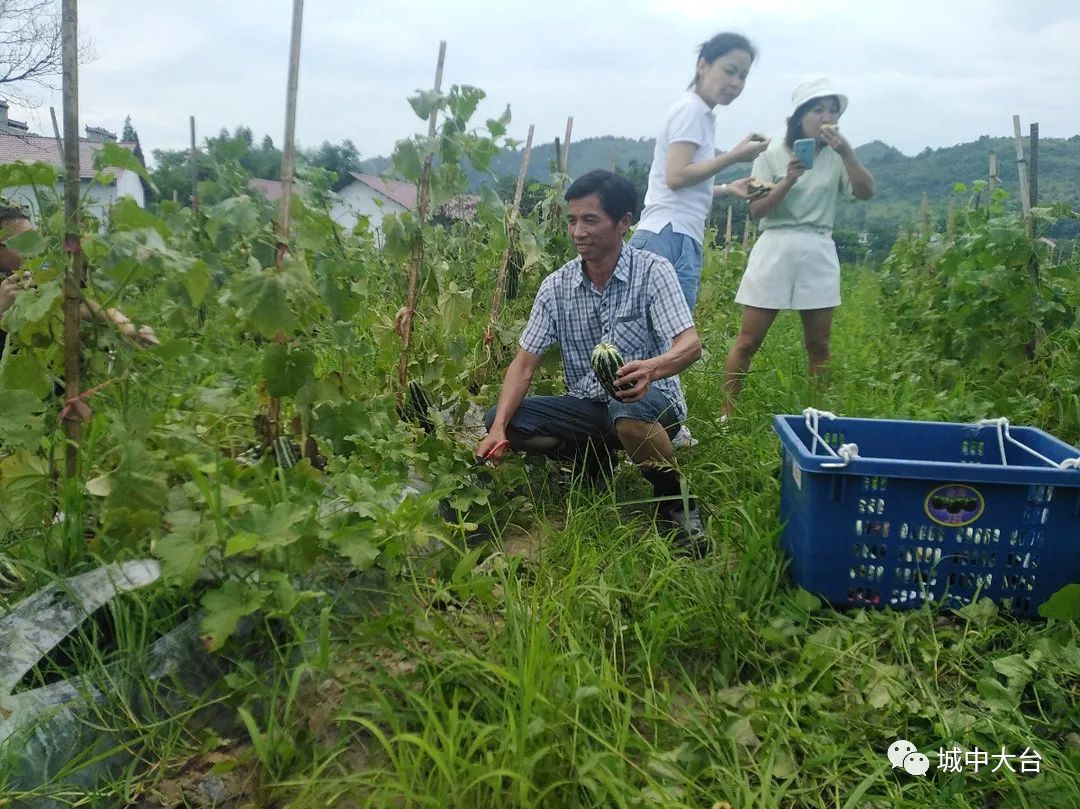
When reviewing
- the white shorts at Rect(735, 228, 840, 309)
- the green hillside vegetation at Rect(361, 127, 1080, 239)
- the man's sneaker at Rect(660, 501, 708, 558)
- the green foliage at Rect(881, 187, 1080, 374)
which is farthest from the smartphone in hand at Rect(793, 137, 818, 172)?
the green hillside vegetation at Rect(361, 127, 1080, 239)

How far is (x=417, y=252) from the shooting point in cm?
315

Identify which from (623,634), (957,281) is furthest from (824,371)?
(623,634)

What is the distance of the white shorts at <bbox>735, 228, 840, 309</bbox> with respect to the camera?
11.3ft

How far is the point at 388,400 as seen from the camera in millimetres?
2965

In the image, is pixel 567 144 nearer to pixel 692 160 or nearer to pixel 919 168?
pixel 692 160

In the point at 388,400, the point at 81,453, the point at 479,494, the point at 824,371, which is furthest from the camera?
the point at 824,371

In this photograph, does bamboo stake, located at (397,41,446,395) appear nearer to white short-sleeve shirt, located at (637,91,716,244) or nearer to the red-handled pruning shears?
the red-handled pruning shears

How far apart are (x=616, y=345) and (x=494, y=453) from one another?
56cm

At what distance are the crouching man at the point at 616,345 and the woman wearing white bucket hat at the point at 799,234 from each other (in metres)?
0.80

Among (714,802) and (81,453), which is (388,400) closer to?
(81,453)

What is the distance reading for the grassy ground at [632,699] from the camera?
1523 millimetres

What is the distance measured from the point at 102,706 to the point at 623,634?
1.15 metres

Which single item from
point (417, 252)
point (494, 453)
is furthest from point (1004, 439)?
point (417, 252)

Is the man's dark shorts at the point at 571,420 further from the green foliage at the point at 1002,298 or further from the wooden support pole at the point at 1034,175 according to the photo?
the wooden support pole at the point at 1034,175
